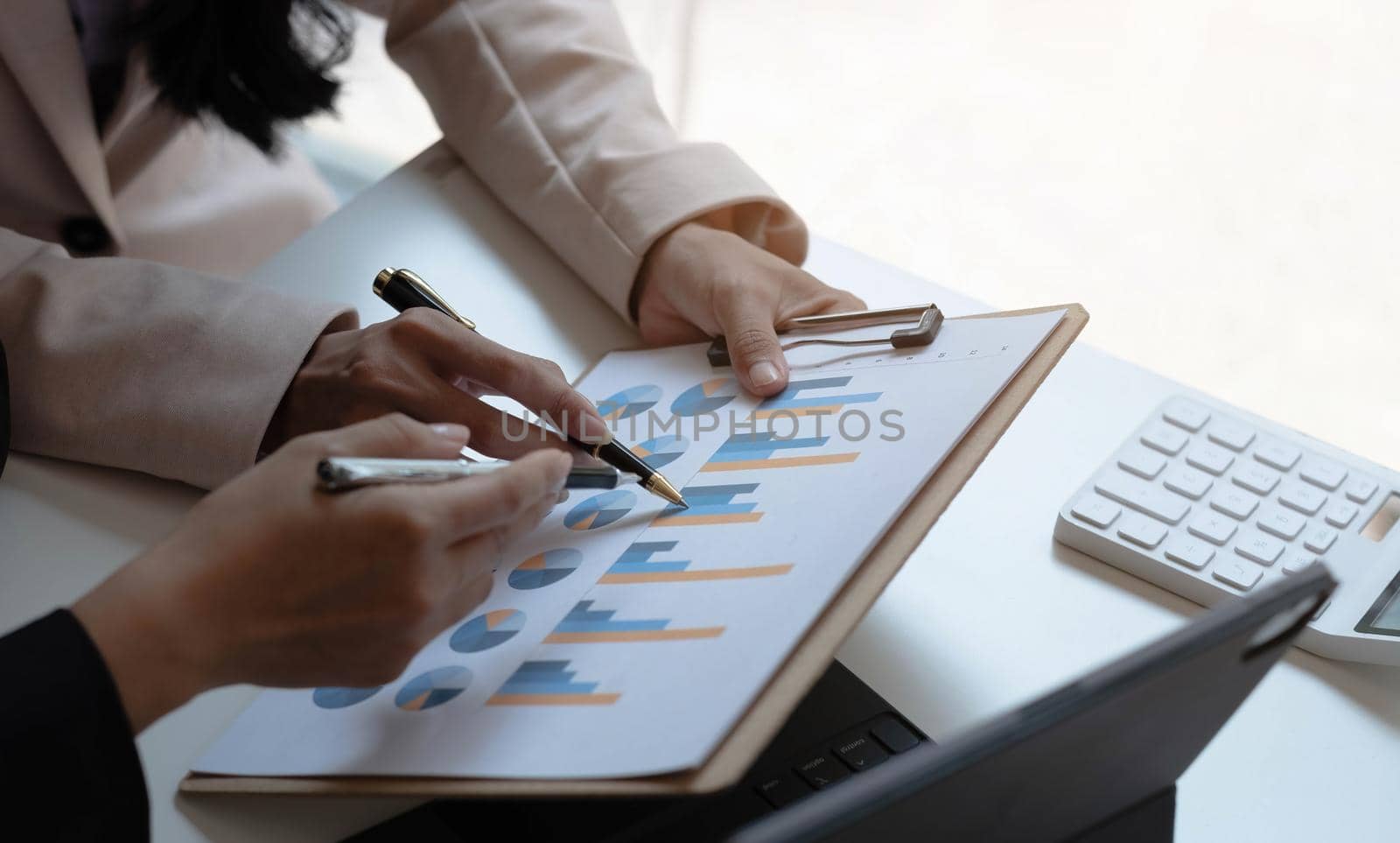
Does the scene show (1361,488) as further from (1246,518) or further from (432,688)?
(432,688)

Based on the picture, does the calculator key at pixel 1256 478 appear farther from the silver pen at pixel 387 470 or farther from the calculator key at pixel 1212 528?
the silver pen at pixel 387 470

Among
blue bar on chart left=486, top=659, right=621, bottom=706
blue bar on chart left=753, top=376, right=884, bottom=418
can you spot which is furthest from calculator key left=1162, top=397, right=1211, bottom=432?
blue bar on chart left=486, top=659, right=621, bottom=706

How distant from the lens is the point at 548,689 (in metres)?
0.50

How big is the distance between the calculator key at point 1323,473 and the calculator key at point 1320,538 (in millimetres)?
34

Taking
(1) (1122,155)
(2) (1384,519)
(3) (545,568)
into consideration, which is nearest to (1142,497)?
(2) (1384,519)

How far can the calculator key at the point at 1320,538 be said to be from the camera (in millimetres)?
636

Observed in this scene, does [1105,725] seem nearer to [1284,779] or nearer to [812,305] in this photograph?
[1284,779]

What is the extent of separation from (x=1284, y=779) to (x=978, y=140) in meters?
1.20

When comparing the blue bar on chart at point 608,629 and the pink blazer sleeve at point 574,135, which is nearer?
the blue bar on chart at point 608,629

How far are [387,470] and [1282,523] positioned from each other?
486 mm

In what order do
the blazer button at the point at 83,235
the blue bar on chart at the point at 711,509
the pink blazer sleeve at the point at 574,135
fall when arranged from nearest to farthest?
the blue bar on chart at the point at 711,509
the pink blazer sleeve at the point at 574,135
the blazer button at the point at 83,235

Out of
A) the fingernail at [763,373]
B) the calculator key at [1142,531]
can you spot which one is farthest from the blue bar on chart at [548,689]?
the calculator key at [1142,531]

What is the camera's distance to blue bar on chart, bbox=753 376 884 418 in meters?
0.63

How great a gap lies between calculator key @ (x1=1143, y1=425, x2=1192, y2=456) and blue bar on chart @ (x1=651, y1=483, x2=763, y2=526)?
0.27 metres
